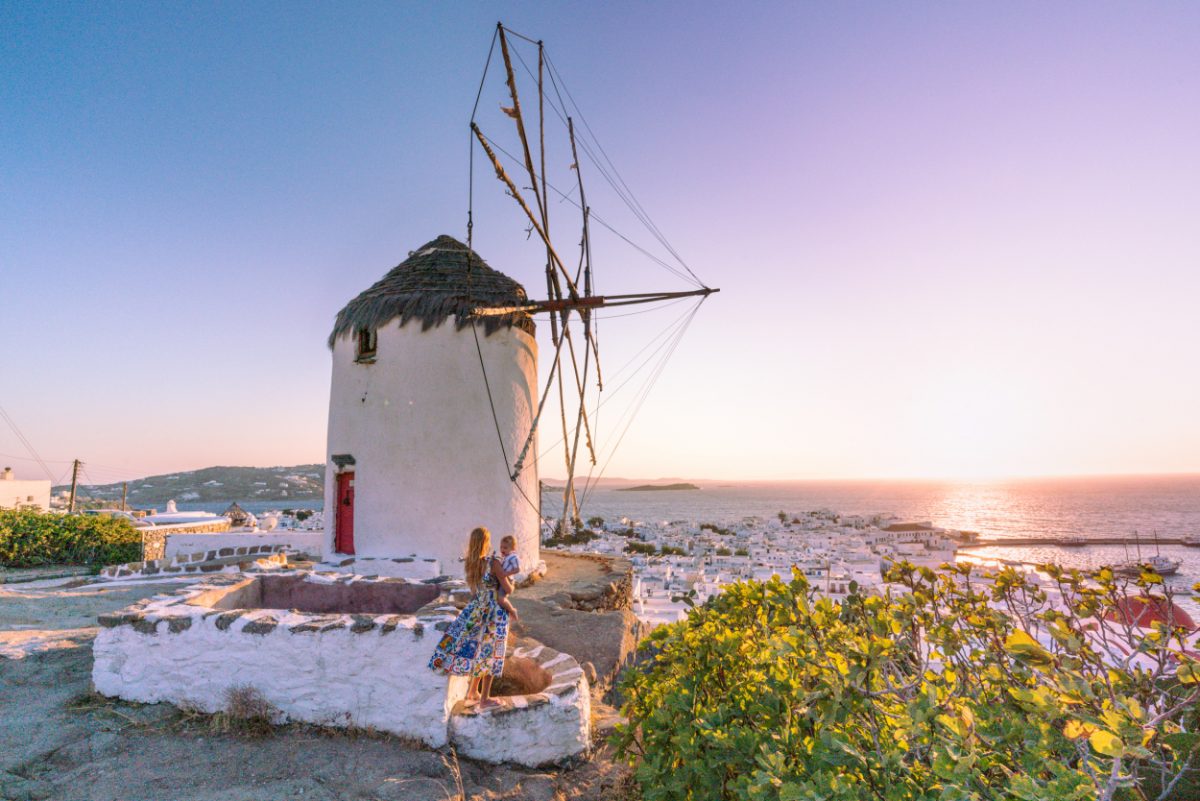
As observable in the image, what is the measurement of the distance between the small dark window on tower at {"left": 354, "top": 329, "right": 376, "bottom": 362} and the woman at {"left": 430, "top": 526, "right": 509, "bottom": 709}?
7.14 m

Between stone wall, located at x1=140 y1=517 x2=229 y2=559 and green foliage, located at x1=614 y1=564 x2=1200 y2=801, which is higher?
green foliage, located at x1=614 y1=564 x2=1200 y2=801

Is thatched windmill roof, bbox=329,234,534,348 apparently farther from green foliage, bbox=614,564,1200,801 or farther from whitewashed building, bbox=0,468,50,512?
whitewashed building, bbox=0,468,50,512

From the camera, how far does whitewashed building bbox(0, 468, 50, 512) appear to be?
33.2m

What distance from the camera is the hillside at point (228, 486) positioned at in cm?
12162

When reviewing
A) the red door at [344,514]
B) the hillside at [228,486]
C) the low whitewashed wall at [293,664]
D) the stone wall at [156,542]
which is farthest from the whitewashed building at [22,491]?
the hillside at [228,486]

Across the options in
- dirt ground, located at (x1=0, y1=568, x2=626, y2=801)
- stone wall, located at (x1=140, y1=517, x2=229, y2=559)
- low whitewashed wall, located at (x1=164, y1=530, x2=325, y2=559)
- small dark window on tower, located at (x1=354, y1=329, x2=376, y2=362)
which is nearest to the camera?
dirt ground, located at (x1=0, y1=568, x2=626, y2=801)

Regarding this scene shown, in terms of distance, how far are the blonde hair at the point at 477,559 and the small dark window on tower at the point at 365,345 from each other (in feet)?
23.0

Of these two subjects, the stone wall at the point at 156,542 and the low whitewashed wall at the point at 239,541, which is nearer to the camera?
the low whitewashed wall at the point at 239,541

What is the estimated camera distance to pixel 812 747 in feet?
6.83

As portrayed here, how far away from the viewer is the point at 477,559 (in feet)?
15.6

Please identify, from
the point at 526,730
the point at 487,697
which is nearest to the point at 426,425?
the point at 487,697

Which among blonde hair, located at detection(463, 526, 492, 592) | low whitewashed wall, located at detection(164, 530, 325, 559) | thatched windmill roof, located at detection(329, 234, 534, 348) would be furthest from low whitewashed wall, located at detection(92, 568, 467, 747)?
low whitewashed wall, located at detection(164, 530, 325, 559)

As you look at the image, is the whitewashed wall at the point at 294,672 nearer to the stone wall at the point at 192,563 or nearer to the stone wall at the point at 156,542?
the stone wall at the point at 192,563

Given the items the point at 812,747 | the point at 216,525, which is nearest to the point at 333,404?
the point at 812,747
